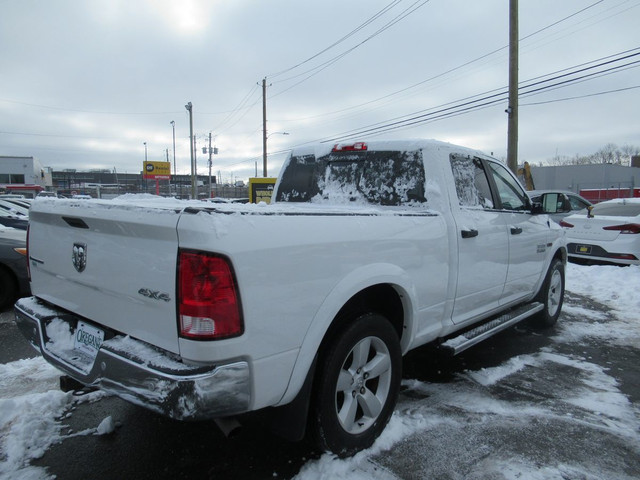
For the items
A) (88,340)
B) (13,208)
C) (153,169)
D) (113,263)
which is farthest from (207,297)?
(153,169)

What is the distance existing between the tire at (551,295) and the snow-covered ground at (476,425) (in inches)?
35.2

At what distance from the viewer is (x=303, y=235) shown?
216 cm

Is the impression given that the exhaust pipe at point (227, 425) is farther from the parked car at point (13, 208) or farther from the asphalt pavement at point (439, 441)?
the parked car at point (13, 208)

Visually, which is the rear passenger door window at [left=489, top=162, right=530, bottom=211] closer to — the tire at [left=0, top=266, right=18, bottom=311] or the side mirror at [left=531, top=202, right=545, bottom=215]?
the side mirror at [left=531, top=202, right=545, bottom=215]

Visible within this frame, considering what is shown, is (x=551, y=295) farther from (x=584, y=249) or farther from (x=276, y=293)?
(x=276, y=293)

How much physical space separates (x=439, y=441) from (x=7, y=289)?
5.96 metres

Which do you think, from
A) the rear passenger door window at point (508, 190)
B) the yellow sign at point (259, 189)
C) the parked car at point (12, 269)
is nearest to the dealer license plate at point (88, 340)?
the rear passenger door window at point (508, 190)

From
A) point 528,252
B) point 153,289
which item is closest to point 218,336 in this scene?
point 153,289

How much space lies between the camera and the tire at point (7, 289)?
232 inches

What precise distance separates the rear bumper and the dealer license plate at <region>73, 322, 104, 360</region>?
0.13 meters

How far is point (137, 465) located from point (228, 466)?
1.75 feet

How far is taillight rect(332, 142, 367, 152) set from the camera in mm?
3896

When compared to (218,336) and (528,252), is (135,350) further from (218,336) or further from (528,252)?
(528,252)

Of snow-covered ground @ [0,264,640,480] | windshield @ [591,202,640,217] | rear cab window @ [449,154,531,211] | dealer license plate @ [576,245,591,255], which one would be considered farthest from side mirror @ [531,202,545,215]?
windshield @ [591,202,640,217]
